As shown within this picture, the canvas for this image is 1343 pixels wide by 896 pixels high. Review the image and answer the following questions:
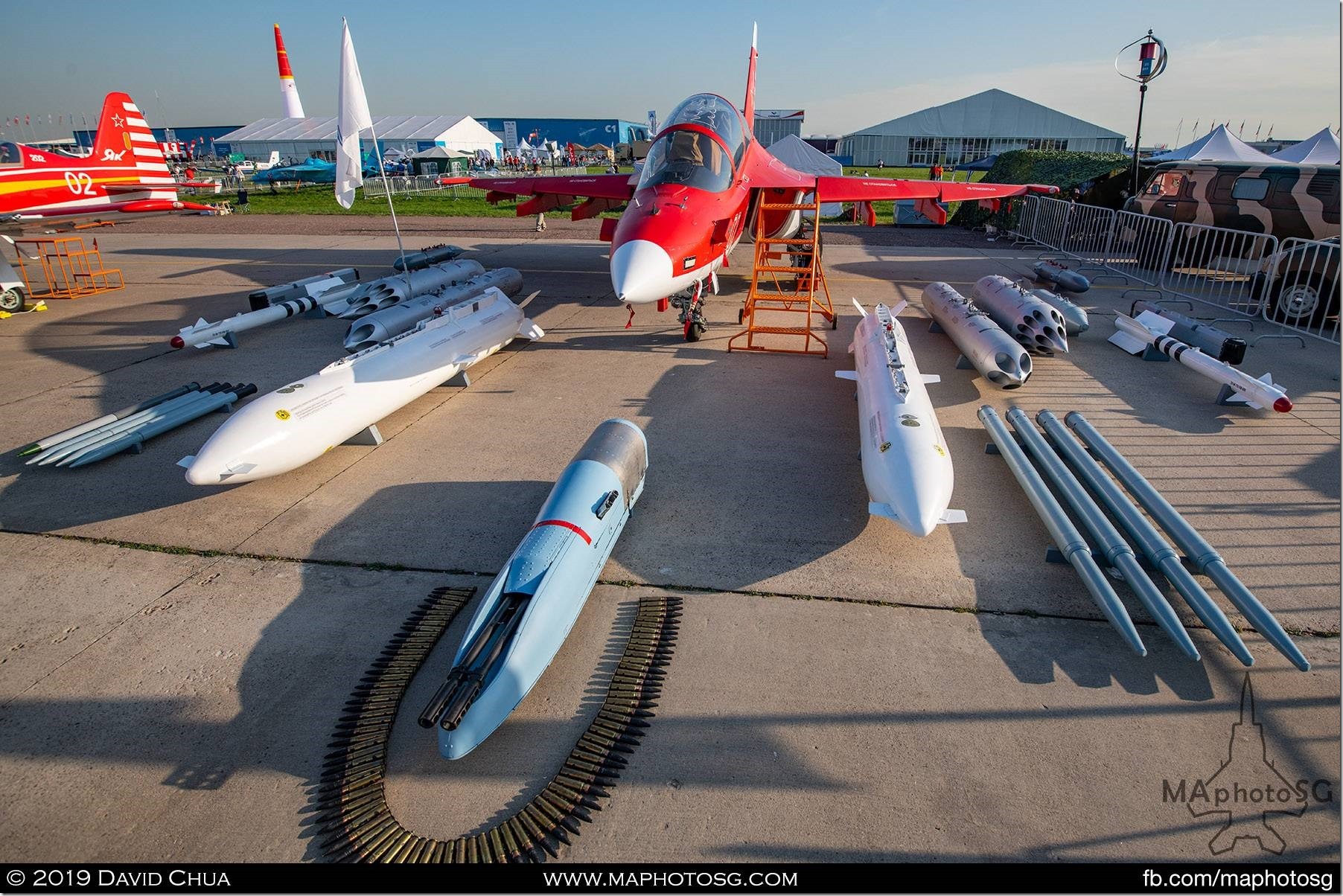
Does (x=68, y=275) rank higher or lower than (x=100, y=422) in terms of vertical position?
higher

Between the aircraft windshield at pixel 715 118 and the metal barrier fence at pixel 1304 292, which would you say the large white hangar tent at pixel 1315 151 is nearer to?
the metal barrier fence at pixel 1304 292

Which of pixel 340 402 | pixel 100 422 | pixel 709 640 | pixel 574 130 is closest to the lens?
pixel 709 640

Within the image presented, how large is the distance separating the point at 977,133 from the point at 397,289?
3266 inches

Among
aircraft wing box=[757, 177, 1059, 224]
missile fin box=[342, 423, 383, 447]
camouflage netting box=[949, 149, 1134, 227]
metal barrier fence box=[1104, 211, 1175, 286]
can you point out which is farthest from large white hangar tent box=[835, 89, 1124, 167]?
missile fin box=[342, 423, 383, 447]

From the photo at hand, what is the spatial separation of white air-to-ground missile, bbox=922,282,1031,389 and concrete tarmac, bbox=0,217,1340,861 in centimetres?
44

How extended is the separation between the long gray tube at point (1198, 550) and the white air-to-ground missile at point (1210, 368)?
3394 millimetres

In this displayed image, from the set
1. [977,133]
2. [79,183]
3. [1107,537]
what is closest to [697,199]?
[1107,537]

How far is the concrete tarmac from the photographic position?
156 inches

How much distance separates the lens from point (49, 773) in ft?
14.1

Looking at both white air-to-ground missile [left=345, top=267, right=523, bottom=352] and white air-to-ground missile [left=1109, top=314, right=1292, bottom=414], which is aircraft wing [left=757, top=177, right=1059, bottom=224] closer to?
white air-to-ground missile [left=1109, top=314, right=1292, bottom=414]

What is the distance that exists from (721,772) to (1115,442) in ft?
24.9

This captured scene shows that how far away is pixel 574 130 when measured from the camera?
124m

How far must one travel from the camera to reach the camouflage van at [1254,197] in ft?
49.4

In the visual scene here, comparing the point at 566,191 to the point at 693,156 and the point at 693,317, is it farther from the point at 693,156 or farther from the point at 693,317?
the point at 693,156
